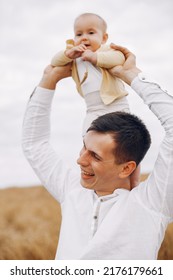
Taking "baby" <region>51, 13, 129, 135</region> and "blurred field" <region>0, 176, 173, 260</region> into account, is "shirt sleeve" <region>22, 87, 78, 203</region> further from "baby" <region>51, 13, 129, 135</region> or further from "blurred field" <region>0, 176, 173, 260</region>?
"blurred field" <region>0, 176, 173, 260</region>

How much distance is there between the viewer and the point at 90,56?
2746mm

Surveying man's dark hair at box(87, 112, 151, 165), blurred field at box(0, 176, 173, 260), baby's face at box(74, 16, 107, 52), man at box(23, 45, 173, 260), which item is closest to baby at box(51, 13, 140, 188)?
baby's face at box(74, 16, 107, 52)

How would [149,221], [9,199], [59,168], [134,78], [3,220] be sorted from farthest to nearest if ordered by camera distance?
[9,199] → [3,220] → [59,168] → [134,78] → [149,221]

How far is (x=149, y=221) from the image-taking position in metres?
2.22

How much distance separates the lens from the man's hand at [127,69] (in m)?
2.45

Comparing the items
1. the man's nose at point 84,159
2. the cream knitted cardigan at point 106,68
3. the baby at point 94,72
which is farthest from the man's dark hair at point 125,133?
the cream knitted cardigan at point 106,68

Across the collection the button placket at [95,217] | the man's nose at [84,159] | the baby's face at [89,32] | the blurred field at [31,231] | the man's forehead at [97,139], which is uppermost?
the baby's face at [89,32]

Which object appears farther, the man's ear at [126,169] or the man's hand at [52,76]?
the man's hand at [52,76]

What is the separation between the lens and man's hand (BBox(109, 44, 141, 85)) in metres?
2.45

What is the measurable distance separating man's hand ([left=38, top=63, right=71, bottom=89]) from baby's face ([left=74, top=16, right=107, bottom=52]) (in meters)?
0.24

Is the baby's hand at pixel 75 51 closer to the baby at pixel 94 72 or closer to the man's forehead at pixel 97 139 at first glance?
the baby at pixel 94 72

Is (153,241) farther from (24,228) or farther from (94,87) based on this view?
(24,228)
